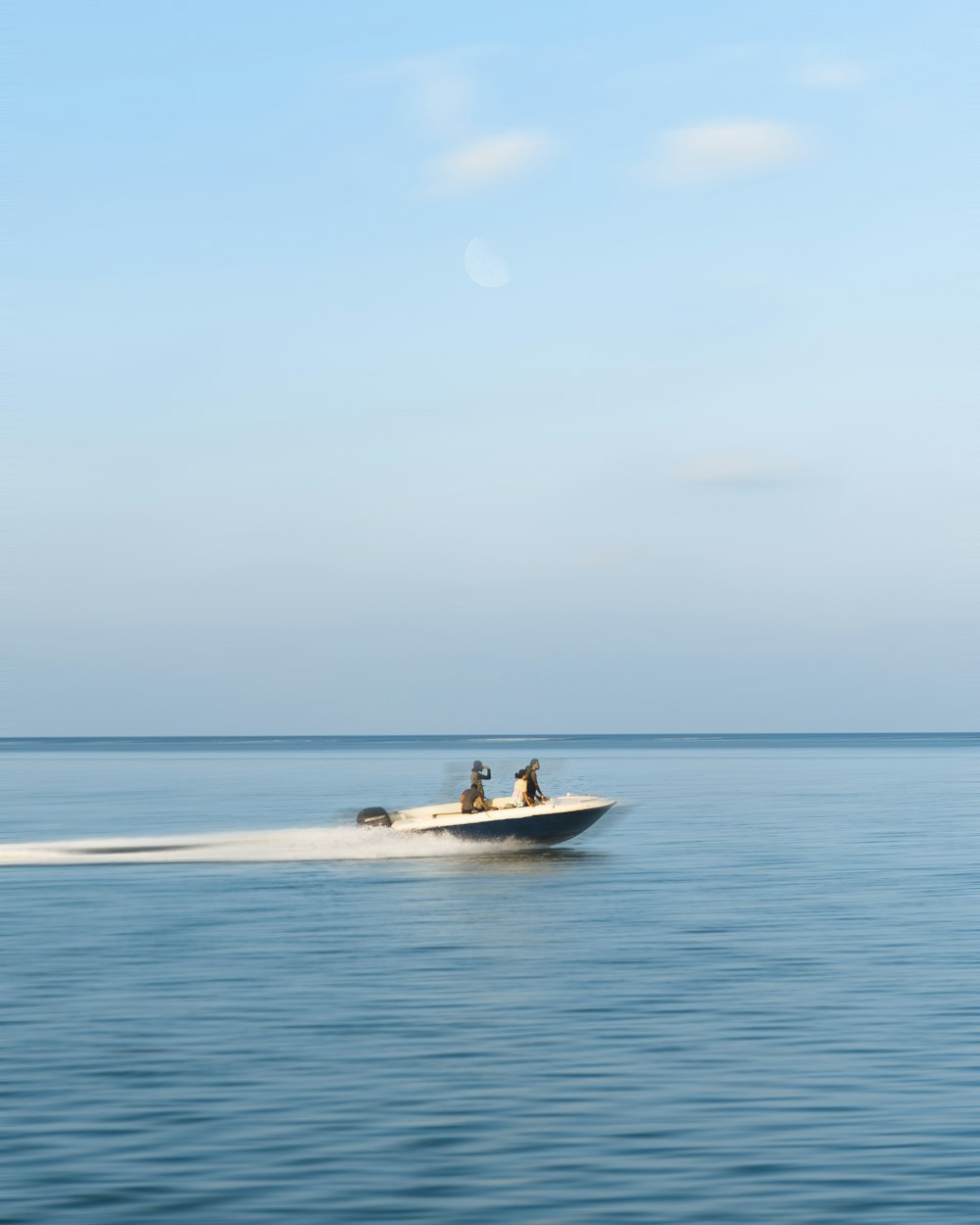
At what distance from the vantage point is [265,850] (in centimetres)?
4912

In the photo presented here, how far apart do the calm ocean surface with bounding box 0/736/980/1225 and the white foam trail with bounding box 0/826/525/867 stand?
0.93 metres

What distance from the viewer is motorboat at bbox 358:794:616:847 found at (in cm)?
4350

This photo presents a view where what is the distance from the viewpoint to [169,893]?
38.0 m

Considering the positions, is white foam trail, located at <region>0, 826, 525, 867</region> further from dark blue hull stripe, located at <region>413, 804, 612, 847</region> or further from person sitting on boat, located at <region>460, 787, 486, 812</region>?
person sitting on boat, located at <region>460, 787, 486, 812</region>

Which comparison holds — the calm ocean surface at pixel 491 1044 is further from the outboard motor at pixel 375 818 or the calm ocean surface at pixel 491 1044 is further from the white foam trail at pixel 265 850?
the outboard motor at pixel 375 818

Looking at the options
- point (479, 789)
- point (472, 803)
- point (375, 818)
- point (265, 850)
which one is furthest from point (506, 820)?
point (265, 850)

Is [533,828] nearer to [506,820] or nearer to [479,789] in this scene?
[506,820]

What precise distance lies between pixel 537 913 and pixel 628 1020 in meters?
12.5

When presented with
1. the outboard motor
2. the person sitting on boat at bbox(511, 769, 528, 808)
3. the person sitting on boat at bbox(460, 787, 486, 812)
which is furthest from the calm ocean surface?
the outboard motor

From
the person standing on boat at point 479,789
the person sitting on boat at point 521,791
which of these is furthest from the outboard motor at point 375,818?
the person sitting on boat at point 521,791

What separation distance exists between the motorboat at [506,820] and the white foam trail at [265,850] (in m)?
0.31

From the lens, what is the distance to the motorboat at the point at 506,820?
143 feet

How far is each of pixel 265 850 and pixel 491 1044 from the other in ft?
99.9

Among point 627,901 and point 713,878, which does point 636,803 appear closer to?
point 713,878
